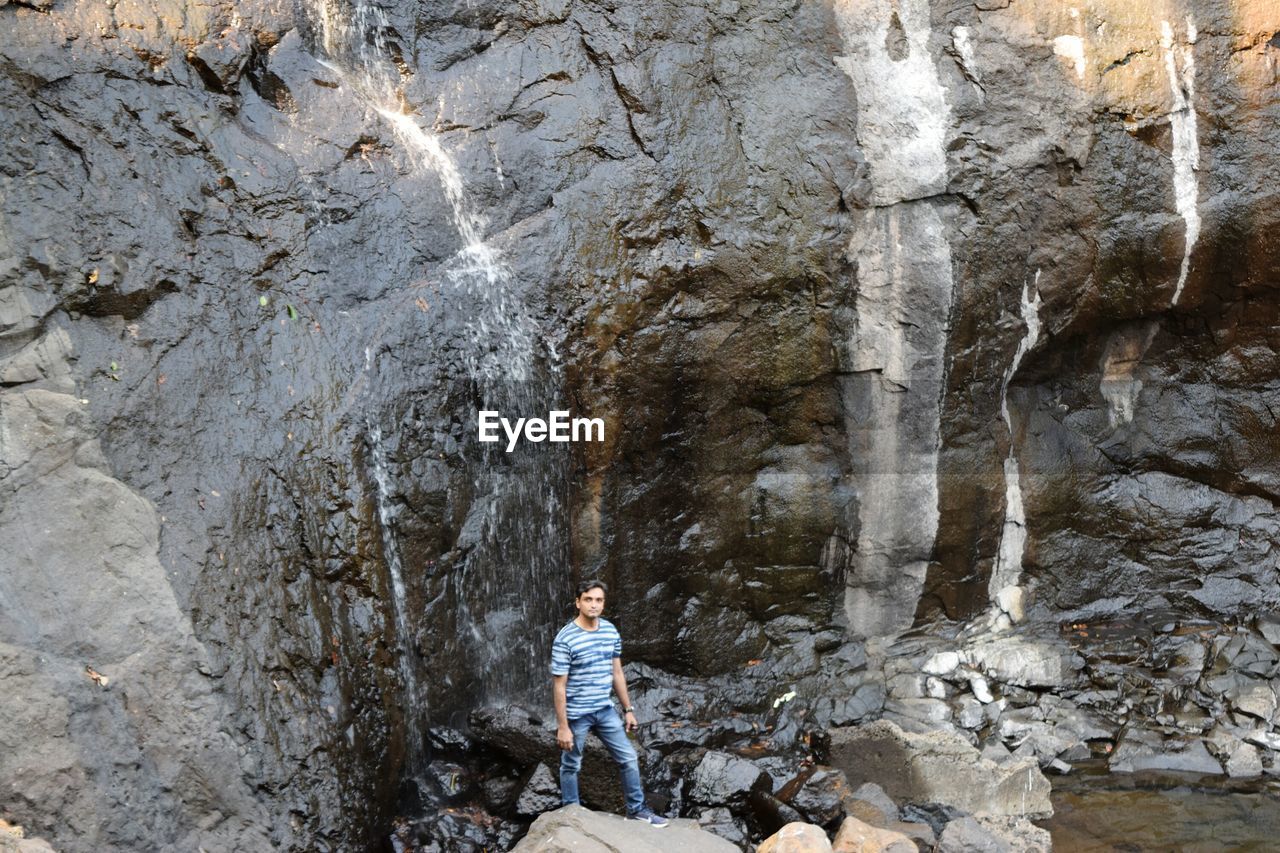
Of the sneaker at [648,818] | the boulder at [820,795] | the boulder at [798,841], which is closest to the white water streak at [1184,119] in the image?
the boulder at [820,795]

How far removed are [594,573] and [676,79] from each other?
356 centimetres

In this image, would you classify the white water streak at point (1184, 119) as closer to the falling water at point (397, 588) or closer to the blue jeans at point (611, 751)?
the blue jeans at point (611, 751)

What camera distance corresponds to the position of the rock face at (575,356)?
18.3 ft

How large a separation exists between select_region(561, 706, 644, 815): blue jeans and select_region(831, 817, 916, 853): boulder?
1090 mm

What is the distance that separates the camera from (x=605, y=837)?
5.13 m

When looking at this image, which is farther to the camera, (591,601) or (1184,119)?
(1184,119)

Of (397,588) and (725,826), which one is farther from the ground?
(397,588)

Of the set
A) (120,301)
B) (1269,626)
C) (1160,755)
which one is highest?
(120,301)

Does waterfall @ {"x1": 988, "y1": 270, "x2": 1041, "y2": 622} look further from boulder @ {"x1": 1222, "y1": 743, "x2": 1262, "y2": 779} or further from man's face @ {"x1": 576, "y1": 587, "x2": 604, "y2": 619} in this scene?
man's face @ {"x1": 576, "y1": 587, "x2": 604, "y2": 619}

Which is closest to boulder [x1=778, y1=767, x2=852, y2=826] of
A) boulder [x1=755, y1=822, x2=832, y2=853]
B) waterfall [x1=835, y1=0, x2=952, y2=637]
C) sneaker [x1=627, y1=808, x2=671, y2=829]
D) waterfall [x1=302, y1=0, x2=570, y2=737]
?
boulder [x1=755, y1=822, x2=832, y2=853]

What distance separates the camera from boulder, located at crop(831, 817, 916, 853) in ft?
18.2

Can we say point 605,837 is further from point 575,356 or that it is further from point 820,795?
point 575,356

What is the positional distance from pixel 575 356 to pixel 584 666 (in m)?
2.35

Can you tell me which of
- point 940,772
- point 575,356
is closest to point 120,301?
point 575,356
